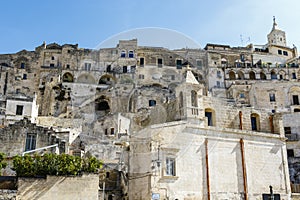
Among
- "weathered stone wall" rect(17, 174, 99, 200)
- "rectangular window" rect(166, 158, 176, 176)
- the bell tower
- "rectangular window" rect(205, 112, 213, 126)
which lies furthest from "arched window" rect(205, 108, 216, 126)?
the bell tower

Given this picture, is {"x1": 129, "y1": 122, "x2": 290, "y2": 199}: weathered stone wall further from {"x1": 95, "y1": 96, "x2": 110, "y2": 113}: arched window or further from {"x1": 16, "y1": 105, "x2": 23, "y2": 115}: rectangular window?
{"x1": 95, "y1": 96, "x2": 110, "y2": 113}: arched window

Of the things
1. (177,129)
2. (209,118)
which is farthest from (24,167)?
(209,118)

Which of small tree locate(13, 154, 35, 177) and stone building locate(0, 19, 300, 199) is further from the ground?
stone building locate(0, 19, 300, 199)

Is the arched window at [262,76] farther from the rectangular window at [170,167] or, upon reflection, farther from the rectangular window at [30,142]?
the rectangular window at [30,142]

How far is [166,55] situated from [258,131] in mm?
14375

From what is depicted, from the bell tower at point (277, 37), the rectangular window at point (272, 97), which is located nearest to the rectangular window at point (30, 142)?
the rectangular window at point (272, 97)

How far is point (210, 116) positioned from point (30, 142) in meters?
15.5

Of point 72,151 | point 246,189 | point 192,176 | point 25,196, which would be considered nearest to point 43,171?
point 25,196

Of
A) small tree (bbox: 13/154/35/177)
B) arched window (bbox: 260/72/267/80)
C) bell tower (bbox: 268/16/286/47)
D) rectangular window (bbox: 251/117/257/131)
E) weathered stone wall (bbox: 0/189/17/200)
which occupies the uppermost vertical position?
bell tower (bbox: 268/16/286/47)

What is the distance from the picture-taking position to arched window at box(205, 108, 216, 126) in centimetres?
3006

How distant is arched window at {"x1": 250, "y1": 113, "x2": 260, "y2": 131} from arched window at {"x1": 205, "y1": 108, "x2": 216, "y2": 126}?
4707mm

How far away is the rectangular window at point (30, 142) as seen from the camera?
2941 cm

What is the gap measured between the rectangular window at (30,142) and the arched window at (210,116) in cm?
1479

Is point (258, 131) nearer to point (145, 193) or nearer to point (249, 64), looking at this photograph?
point (145, 193)
